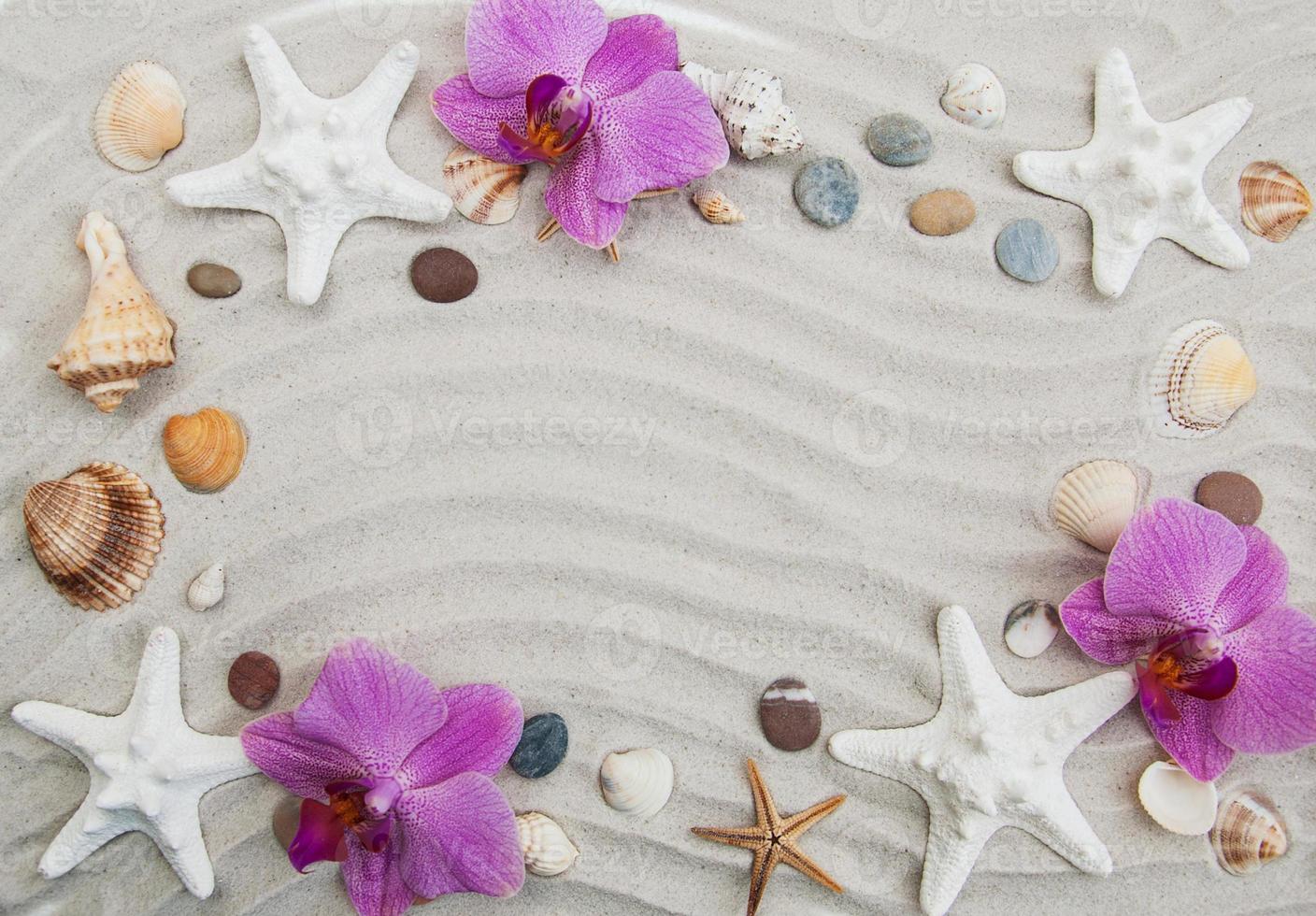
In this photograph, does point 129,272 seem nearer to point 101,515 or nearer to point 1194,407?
point 101,515

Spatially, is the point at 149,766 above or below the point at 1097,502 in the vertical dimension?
below

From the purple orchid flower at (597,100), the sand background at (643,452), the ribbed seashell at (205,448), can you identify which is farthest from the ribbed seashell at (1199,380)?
the ribbed seashell at (205,448)

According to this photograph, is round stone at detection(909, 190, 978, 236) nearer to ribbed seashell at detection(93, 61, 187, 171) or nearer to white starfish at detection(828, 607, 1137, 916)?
white starfish at detection(828, 607, 1137, 916)

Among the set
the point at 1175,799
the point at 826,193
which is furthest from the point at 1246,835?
the point at 826,193

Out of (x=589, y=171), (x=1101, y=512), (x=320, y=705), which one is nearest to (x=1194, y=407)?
(x=1101, y=512)

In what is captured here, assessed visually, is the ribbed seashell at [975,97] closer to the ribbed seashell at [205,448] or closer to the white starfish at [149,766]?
the ribbed seashell at [205,448]

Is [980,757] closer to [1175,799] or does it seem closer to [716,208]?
[1175,799]

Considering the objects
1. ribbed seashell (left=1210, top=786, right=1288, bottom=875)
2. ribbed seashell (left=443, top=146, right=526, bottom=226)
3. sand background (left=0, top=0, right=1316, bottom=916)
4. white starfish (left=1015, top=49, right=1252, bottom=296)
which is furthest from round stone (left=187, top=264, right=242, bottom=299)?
ribbed seashell (left=1210, top=786, right=1288, bottom=875)

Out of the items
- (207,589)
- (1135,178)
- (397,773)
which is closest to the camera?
(397,773)
